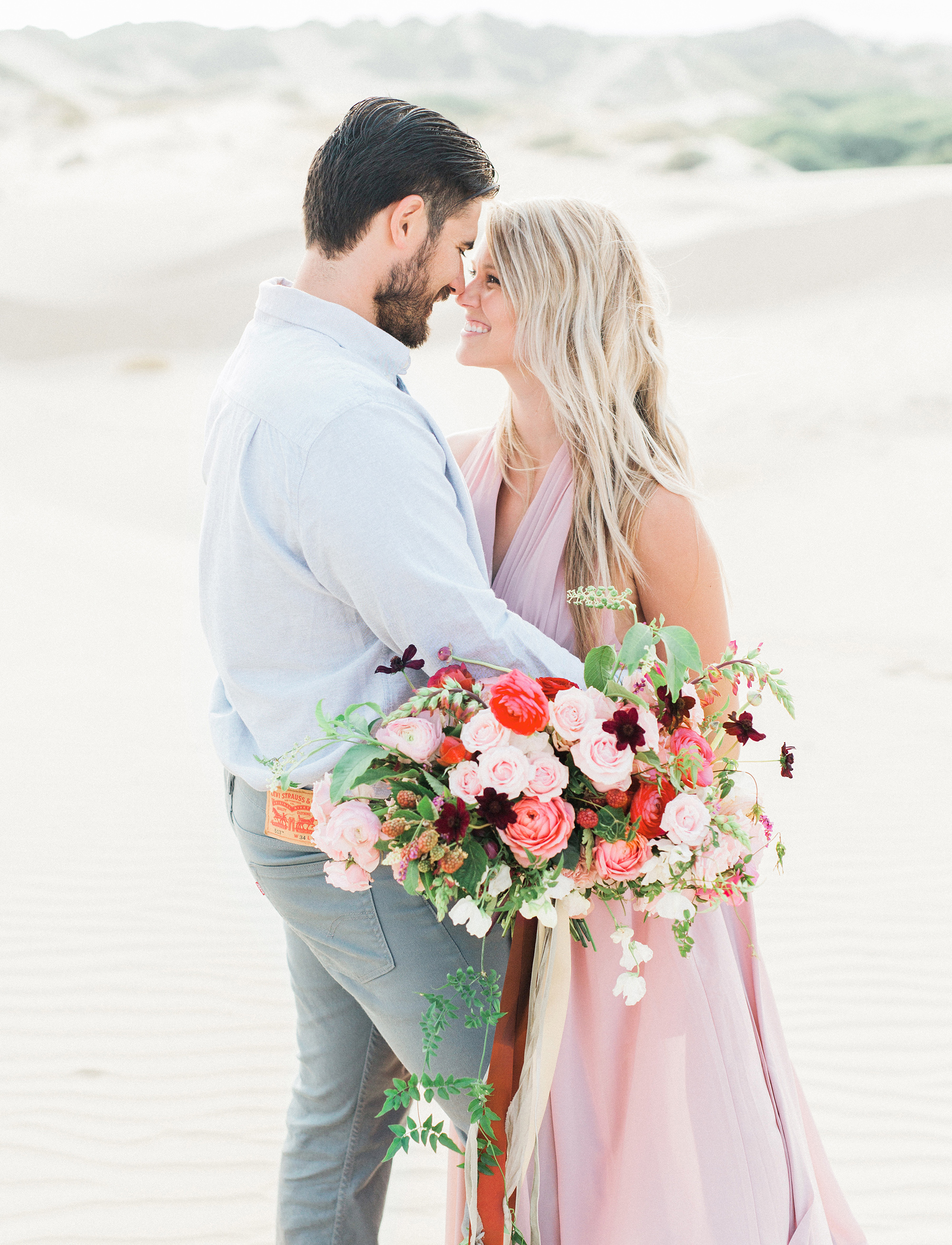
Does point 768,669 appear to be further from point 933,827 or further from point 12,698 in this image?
point 12,698

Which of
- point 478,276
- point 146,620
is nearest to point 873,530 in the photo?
point 146,620

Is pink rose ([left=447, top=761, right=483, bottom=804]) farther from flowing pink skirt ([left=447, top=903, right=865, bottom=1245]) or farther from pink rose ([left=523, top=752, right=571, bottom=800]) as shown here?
flowing pink skirt ([left=447, top=903, right=865, bottom=1245])

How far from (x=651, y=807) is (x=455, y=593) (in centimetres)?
50

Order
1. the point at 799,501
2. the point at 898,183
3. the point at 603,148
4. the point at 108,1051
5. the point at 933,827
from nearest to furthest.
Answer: the point at 108,1051
the point at 933,827
the point at 799,501
the point at 898,183
the point at 603,148

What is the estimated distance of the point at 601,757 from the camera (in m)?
1.88

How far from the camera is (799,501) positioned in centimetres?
1800

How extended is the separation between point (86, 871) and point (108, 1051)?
5.48 feet

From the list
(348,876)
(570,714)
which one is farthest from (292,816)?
(570,714)

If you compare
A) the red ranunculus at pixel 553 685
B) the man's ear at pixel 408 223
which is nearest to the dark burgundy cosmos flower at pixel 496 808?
the red ranunculus at pixel 553 685

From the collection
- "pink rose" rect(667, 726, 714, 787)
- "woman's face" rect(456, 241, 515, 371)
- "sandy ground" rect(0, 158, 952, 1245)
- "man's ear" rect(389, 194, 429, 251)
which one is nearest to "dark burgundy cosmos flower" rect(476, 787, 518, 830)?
"pink rose" rect(667, 726, 714, 787)

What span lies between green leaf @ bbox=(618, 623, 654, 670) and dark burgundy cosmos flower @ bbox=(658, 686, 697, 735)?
68 millimetres

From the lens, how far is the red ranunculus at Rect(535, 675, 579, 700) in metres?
1.98

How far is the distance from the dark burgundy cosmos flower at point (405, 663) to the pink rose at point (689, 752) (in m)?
0.46

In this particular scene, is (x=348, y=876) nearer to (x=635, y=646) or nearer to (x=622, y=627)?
(x=635, y=646)
